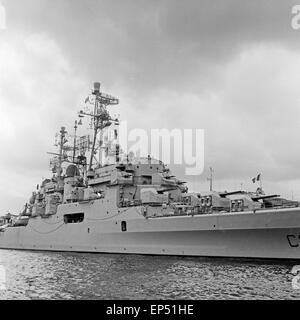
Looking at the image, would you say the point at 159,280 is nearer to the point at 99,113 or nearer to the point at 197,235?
the point at 197,235

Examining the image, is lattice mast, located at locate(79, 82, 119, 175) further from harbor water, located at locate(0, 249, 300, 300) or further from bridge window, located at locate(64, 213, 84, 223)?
harbor water, located at locate(0, 249, 300, 300)

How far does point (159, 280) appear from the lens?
13609mm

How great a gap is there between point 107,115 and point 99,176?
561 centimetres

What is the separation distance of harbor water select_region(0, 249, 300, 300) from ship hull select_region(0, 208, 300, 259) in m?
0.66

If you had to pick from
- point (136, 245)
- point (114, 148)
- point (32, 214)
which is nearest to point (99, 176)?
point (114, 148)

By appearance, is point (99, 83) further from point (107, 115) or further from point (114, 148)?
point (114, 148)

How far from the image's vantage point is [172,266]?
1711cm

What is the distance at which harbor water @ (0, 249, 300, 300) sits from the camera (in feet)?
37.2

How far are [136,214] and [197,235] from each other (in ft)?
14.8

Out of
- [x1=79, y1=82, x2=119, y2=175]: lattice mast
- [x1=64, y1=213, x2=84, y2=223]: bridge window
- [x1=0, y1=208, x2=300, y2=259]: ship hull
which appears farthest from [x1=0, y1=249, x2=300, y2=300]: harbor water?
[x1=79, y1=82, x2=119, y2=175]: lattice mast

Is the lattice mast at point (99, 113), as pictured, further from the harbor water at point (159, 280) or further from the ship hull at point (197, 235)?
the harbor water at point (159, 280)

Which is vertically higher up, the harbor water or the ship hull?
the ship hull

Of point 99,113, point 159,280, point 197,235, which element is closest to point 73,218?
point 99,113
